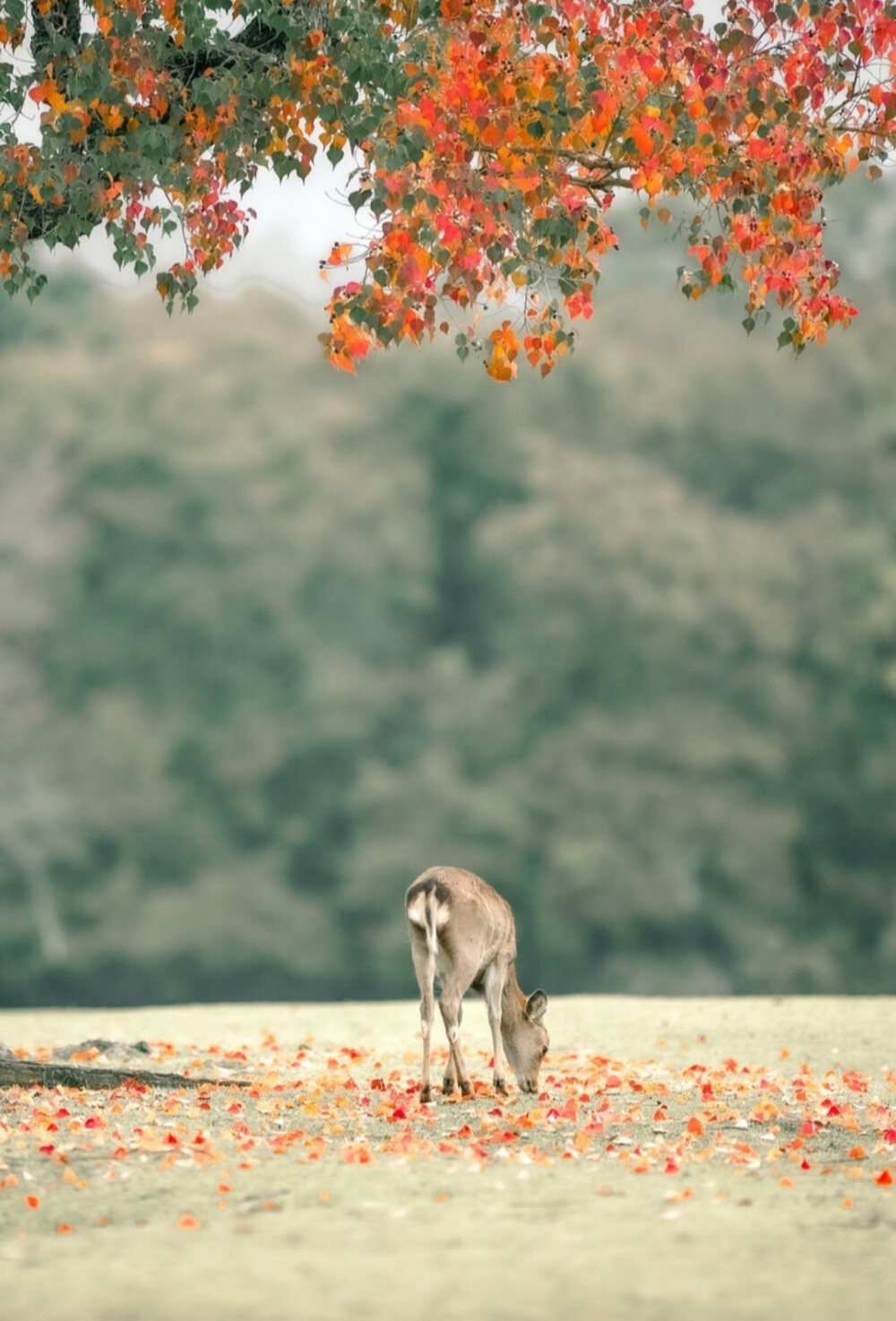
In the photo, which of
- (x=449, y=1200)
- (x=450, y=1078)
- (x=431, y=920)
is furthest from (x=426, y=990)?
(x=449, y=1200)

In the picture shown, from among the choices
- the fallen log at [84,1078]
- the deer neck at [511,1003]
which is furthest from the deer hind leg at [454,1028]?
the fallen log at [84,1078]

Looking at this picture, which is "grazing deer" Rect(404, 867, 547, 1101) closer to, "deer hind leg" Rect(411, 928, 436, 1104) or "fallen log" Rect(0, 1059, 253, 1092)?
"deer hind leg" Rect(411, 928, 436, 1104)

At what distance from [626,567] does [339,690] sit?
5.81 meters

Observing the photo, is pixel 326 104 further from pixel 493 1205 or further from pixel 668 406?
Result: pixel 668 406

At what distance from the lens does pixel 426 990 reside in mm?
9930

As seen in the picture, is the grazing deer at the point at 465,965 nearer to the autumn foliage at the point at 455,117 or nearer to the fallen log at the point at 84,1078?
the fallen log at the point at 84,1078

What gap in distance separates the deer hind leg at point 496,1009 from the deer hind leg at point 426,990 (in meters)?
0.45

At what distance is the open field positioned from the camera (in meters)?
5.98

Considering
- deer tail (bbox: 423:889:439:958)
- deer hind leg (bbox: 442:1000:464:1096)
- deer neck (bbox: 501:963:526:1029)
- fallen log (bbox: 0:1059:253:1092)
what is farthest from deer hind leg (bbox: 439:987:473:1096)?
fallen log (bbox: 0:1059:253:1092)

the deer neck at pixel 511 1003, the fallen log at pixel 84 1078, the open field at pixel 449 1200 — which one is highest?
the deer neck at pixel 511 1003

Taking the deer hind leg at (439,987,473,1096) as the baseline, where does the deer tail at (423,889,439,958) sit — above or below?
above

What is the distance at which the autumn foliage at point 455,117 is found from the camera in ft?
30.4

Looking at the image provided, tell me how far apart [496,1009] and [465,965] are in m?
0.49

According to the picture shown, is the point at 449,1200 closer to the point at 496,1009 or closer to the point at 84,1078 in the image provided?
the point at 496,1009
